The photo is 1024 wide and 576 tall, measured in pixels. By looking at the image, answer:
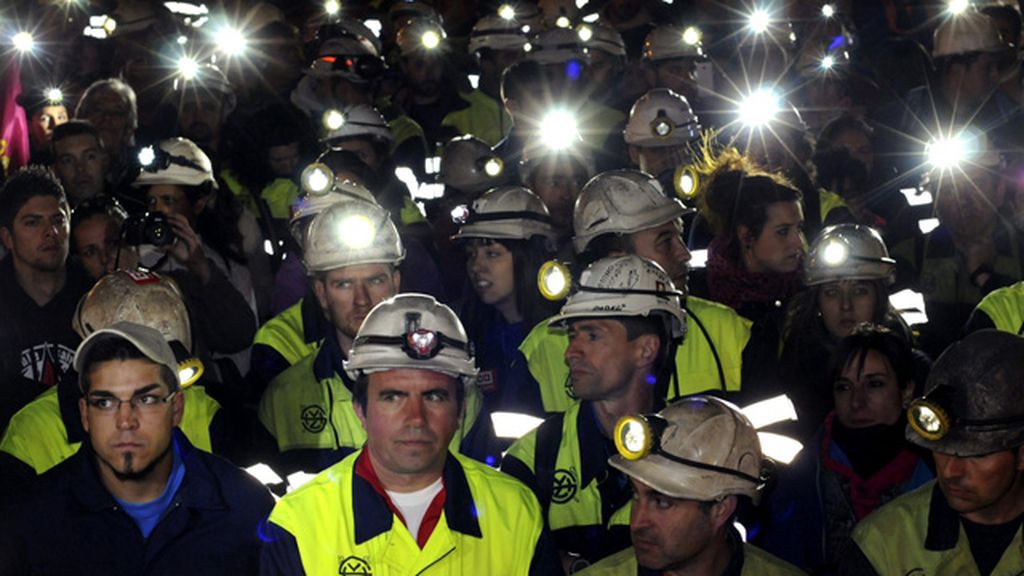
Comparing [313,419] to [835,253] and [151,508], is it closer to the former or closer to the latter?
[151,508]

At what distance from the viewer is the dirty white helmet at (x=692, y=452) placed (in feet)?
16.6

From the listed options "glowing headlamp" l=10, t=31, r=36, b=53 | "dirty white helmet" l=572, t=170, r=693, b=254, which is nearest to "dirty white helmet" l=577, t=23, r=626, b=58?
"dirty white helmet" l=572, t=170, r=693, b=254

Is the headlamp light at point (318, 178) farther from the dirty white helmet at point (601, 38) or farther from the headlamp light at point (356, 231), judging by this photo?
the dirty white helmet at point (601, 38)

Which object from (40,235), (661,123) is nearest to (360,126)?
(661,123)

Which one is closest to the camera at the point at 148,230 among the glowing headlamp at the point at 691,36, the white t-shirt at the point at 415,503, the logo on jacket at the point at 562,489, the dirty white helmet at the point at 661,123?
the logo on jacket at the point at 562,489

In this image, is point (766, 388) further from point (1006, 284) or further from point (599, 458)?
point (1006, 284)

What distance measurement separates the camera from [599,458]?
588 cm

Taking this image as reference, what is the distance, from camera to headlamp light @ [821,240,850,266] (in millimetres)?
7293

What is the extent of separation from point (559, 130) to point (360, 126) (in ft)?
4.46

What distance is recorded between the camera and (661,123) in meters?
9.46

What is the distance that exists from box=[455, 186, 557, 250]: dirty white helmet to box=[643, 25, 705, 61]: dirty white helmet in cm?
345

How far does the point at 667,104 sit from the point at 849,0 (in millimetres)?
4520

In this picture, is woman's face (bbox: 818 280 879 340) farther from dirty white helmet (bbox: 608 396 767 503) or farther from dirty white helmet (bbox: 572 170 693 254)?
dirty white helmet (bbox: 608 396 767 503)

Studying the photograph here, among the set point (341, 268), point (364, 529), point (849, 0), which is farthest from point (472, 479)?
point (849, 0)
